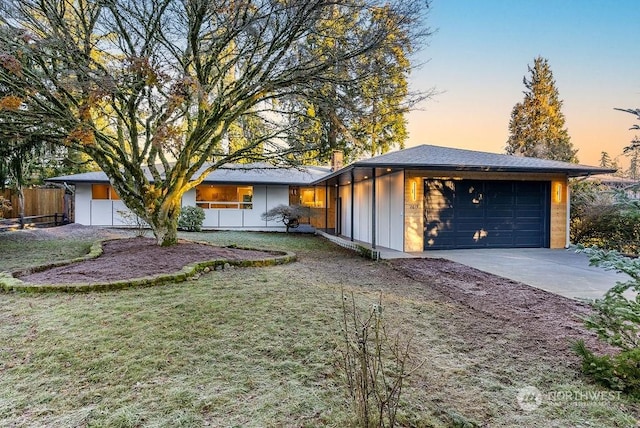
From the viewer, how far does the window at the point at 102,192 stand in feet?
59.1

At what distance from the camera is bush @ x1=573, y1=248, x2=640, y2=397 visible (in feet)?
8.60

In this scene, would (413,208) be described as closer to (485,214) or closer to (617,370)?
(485,214)

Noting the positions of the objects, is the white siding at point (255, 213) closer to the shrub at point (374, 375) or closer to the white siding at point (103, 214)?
the white siding at point (103, 214)

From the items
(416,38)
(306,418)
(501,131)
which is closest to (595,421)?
(306,418)

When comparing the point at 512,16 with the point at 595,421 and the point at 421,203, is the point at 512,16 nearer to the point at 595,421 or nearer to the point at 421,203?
the point at 421,203

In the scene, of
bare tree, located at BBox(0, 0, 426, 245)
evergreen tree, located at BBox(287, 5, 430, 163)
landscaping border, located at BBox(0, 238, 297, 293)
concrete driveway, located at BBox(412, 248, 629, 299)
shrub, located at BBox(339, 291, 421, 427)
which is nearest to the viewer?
shrub, located at BBox(339, 291, 421, 427)

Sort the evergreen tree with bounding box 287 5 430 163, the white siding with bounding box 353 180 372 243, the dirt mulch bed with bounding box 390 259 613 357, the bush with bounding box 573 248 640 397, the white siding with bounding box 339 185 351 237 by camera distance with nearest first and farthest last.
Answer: the bush with bounding box 573 248 640 397 < the dirt mulch bed with bounding box 390 259 613 357 < the evergreen tree with bounding box 287 5 430 163 < the white siding with bounding box 353 180 372 243 < the white siding with bounding box 339 185 351 237

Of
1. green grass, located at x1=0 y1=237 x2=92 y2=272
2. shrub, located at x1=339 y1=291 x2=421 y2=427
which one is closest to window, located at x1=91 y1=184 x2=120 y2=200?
green grass, located at x1=0 y1=237 x2=92 y2=272

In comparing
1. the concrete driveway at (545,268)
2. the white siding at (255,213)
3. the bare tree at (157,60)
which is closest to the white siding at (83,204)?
the white siding at (255,213)

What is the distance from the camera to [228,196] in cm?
1911

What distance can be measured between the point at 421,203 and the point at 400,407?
345 inches

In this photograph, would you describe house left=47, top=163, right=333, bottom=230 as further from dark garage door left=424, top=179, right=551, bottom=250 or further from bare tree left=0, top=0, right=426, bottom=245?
bare tree left=0, top=0, right=426, bottom=245

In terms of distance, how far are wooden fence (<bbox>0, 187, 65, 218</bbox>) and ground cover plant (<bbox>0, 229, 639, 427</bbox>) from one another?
17.1 m

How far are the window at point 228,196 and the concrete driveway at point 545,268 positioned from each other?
11240 mm
